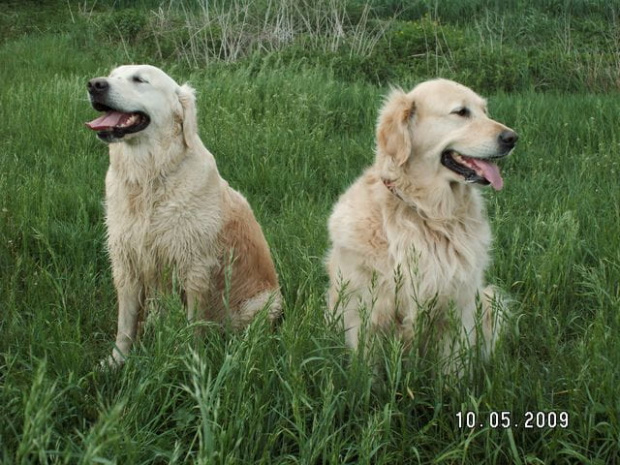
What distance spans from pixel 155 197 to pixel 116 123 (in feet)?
1.28

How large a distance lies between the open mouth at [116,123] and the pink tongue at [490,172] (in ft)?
4.98

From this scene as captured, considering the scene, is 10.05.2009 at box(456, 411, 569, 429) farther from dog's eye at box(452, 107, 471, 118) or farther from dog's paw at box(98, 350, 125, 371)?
dog's eye at box(452, 107, 471, 118)

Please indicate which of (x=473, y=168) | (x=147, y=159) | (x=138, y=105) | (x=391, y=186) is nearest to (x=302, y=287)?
(x=391, y=186)

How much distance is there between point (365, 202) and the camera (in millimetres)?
2785

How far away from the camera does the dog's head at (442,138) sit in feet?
8.77

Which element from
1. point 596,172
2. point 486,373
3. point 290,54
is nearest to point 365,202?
point 486,373

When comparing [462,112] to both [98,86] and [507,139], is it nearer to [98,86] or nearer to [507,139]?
[507,139]

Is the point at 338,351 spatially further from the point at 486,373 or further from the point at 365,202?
the point at 365,202

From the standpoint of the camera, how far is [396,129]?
107 inches

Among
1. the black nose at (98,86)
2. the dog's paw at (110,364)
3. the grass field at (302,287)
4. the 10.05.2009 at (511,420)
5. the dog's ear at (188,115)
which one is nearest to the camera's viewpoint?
the grass field at (302,287)

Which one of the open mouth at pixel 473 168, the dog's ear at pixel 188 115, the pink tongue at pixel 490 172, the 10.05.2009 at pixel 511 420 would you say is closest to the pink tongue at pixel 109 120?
the dog's ear at pixel 188 115

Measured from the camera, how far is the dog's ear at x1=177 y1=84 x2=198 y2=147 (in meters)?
3.13

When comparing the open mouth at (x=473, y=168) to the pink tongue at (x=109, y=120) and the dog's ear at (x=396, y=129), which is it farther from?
the pink tongue at (x=109, y=120)

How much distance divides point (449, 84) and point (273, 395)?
1557mm
